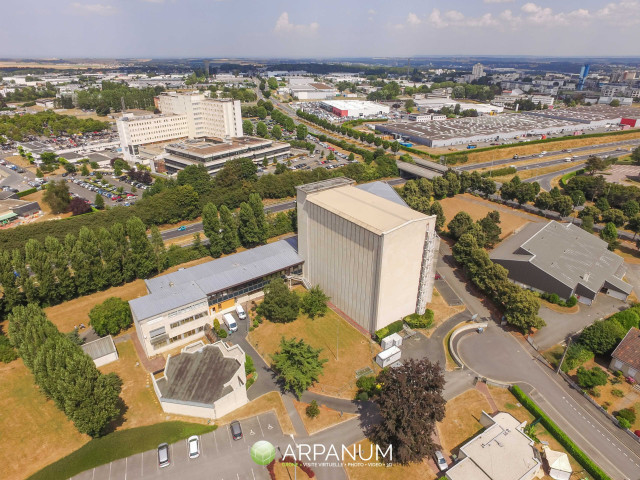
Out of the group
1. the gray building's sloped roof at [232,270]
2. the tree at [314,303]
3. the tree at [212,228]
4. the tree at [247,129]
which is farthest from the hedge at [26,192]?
the tree at [314,303]

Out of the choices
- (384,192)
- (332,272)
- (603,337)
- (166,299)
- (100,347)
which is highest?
(384,192)

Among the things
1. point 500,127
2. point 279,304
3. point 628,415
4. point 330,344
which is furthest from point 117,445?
point 500,127

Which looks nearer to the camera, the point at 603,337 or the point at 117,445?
the point at 117,445

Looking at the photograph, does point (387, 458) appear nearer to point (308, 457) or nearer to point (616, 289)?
point (308, 457)

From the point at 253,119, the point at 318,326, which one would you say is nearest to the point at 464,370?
the point at 318,326

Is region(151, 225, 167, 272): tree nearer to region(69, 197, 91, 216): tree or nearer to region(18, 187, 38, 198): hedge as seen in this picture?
region(69, 197, 91, 216): tree

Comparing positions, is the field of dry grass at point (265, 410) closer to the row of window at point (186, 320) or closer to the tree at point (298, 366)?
the tree at point (298, 366)

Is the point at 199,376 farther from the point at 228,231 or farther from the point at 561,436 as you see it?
the point at 561,436
